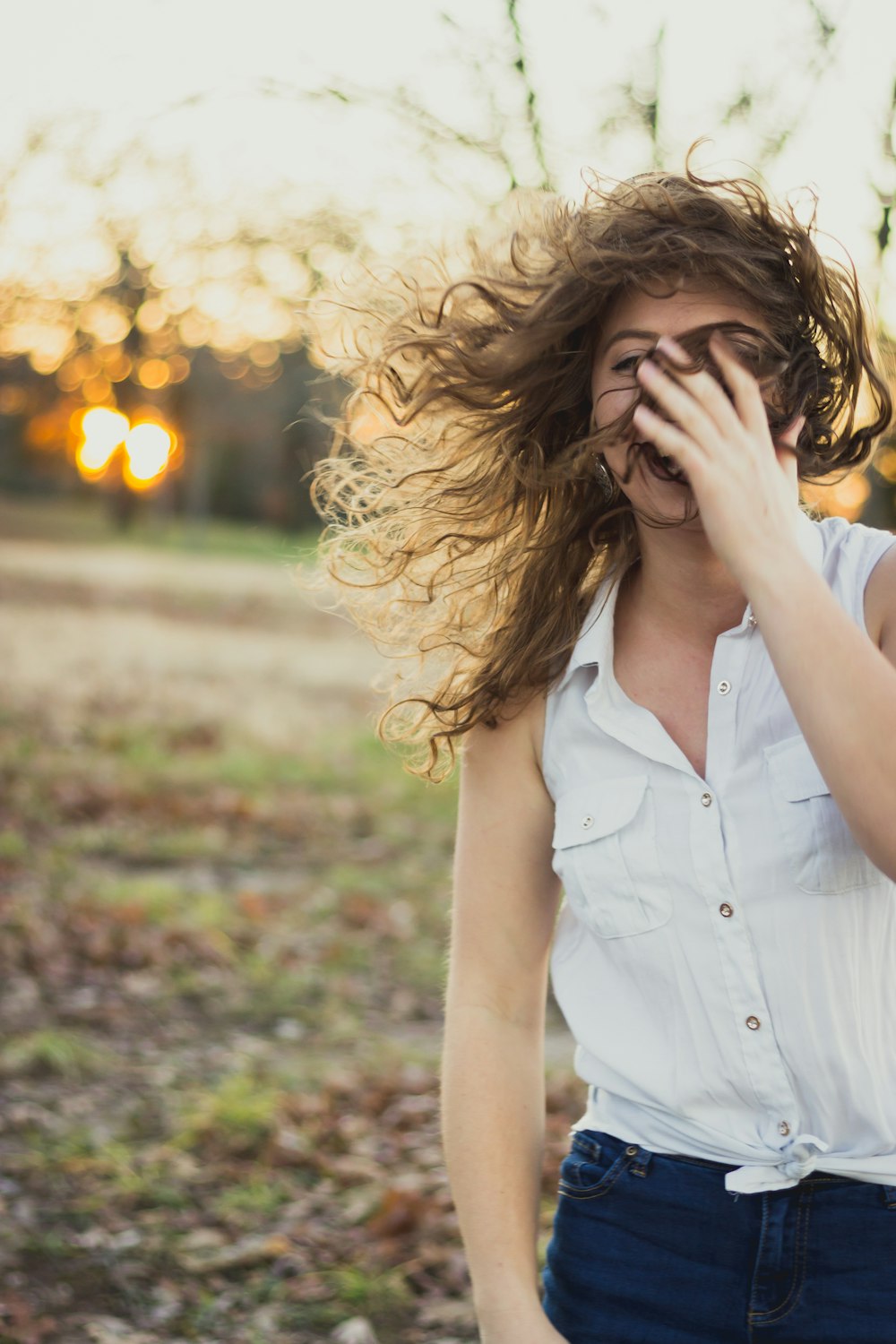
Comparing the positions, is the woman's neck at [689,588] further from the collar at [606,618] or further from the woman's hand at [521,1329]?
the woman's hand at [521,1329]

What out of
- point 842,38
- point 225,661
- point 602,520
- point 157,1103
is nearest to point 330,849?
point 157,1103

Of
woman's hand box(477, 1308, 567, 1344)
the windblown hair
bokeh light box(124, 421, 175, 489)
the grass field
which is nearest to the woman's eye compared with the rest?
the windblown hair

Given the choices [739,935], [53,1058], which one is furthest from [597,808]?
[53,1058]

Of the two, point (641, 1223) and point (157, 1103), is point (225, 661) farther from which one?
point (641, 1223)

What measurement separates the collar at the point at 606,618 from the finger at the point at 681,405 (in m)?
0.20

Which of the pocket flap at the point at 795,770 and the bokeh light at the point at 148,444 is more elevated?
the bokeh light at the point at 148,444

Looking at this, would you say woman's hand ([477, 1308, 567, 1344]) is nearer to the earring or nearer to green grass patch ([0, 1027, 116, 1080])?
the earring

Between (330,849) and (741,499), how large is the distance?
751 centimetres

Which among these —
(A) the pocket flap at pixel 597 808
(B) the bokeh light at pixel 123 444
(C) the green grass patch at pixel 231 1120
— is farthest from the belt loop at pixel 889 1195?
(B) the bokeh light at pixel 123 444

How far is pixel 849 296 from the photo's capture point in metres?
1.99

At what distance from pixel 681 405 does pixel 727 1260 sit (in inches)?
45.4

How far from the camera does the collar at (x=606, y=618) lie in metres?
1.81

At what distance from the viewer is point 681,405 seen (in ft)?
5.45

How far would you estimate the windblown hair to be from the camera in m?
1.88
